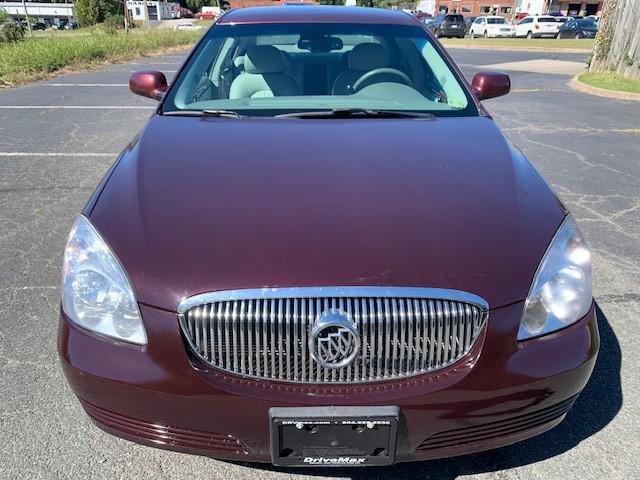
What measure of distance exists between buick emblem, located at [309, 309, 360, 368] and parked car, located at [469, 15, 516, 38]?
3810 cm

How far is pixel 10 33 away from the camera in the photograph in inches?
725

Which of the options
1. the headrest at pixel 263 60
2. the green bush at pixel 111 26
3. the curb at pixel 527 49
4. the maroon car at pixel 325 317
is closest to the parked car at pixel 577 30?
the curb at pixel 527 49

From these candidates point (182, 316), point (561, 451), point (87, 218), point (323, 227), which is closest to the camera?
point (182, 316)

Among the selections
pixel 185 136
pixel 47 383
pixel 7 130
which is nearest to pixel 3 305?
pixel 47 383

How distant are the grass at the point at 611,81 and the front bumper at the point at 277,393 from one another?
10.5 m

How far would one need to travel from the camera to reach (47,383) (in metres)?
2.40

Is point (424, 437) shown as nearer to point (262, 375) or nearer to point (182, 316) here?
point (262, 375)

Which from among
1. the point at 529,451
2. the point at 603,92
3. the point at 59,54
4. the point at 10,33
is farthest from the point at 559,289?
the point at 10,33

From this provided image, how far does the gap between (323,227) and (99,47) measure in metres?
18.1

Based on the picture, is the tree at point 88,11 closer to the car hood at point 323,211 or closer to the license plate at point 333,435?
the car hood at point 323,211

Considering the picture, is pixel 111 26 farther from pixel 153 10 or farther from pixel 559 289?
pixel 153 10

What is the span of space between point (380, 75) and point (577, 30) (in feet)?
118

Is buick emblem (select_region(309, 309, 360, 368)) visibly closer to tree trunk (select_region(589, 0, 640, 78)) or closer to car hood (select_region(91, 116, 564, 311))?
car hood (select_region(91, 116, 564, 311))

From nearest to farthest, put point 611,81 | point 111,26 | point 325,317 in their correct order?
1. point 325,317
2. point 611,81
3. point 111,26
